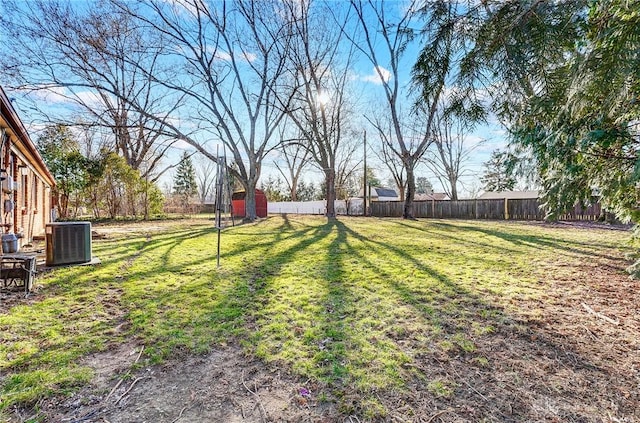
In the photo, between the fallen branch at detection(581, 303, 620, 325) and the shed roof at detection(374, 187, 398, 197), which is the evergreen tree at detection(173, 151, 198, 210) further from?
the fallen branch at detection(581, 303, 620, 325)

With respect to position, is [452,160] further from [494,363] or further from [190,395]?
[190,395]

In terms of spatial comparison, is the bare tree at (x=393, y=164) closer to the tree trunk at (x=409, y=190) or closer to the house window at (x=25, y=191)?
the tree trunk at (x=409, y=190)

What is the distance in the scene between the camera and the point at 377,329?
271 centimetres

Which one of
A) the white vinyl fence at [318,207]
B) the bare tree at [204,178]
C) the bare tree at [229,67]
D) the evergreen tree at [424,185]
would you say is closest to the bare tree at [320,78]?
the bare tree at [229,67]

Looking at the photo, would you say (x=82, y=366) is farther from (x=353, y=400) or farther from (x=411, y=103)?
(x=411, y=103)

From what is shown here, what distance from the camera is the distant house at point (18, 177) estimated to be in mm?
4943

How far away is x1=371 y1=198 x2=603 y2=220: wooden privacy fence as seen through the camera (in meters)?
13.6

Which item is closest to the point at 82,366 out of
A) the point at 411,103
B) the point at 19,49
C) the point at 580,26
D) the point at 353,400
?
the point at 353,400

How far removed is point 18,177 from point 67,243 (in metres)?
→ 3.43

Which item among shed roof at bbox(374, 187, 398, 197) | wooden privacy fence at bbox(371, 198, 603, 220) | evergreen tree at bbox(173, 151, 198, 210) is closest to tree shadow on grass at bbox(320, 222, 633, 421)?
wooden privacy fence at bbox(371, 198, 603, 220)

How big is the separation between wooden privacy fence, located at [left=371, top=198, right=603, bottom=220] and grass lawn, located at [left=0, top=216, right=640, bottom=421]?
34.6 ft

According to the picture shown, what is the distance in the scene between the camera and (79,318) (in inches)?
113

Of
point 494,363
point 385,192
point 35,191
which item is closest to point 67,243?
point 494,363

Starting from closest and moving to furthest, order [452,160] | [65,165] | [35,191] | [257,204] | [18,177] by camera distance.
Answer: [18,177]
[35,191]
[65,165]
[257,204]
[452,160]
